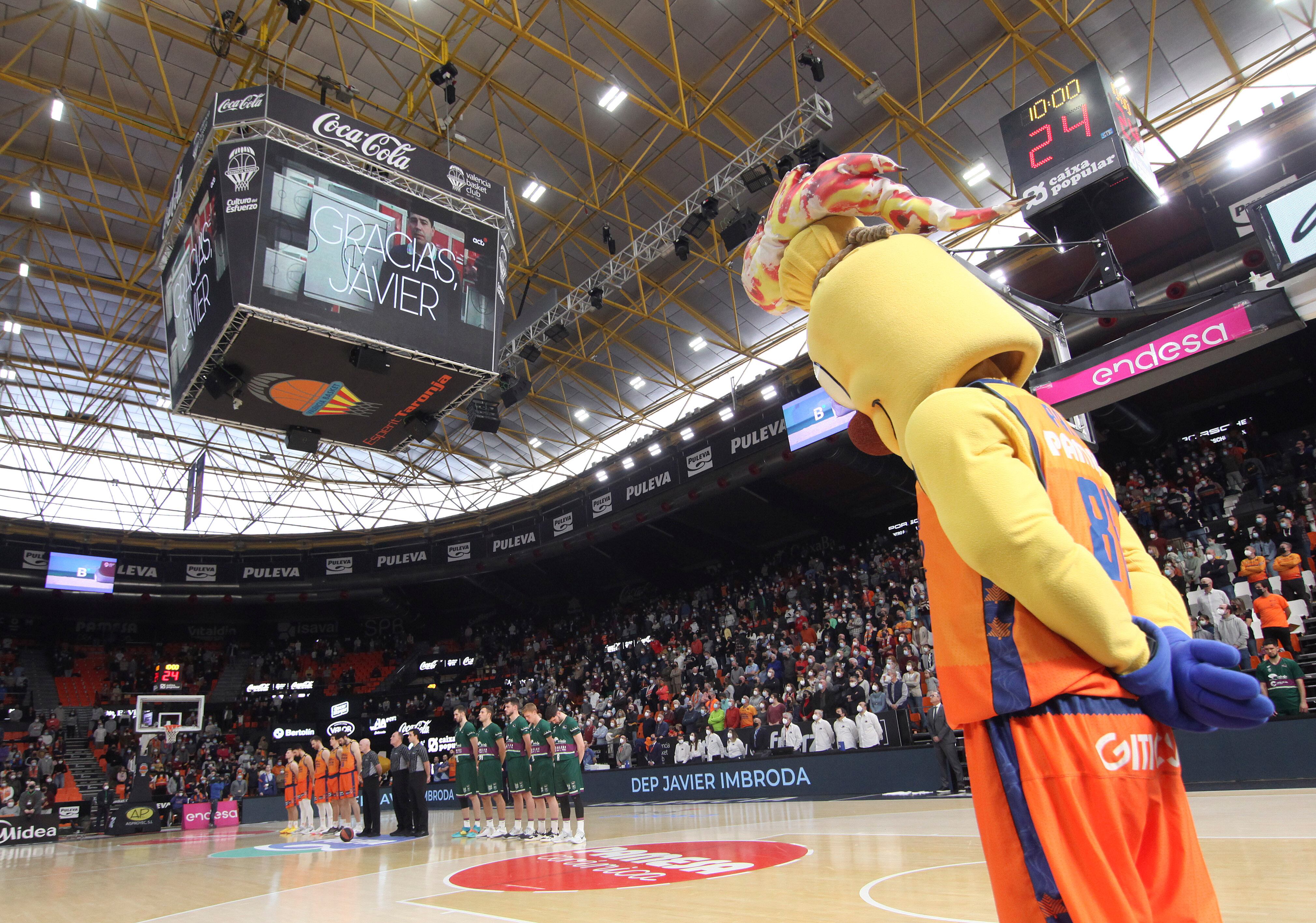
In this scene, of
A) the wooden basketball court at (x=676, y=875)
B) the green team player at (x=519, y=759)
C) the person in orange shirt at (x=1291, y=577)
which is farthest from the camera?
the person in orange shirt at (x=1291, y=577)

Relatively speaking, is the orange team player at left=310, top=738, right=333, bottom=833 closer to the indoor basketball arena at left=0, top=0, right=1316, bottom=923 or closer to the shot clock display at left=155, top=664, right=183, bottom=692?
the indoor basketball arena at left=0, top=0, right=1316, bottom=923

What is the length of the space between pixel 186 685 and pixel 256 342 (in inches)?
1005

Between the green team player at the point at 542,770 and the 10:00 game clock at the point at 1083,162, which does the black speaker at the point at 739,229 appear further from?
the green team player at the point at 542,770

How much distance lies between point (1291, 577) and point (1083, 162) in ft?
23.5

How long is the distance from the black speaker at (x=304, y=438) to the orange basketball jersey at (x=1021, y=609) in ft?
33.9

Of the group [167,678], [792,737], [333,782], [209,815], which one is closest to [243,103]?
[333,782]

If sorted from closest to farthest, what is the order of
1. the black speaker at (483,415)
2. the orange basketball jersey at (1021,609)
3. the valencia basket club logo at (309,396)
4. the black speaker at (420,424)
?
the orange basketball jersey at (1021,609)
the valencia basket club logo at (309,396)
the black speaker at (420,424)
the black speaker at (483,415)

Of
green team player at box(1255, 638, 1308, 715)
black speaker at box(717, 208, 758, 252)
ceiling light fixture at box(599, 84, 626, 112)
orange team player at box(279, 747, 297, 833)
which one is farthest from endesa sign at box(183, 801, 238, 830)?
green team player at box(1255, 638, 1308, 715)

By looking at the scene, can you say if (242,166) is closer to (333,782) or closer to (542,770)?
(542,770)

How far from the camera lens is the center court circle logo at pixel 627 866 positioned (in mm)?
5770

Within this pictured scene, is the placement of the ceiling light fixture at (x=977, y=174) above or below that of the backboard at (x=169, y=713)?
above

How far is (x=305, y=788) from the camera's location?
14.1 m

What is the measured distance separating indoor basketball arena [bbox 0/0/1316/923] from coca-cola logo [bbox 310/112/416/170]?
58mm

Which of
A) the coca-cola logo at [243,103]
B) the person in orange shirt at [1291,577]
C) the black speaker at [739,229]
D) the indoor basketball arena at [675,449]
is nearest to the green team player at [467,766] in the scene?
the indoor basketball arena at [675,449]
